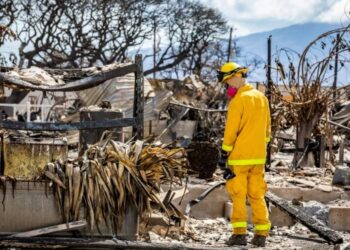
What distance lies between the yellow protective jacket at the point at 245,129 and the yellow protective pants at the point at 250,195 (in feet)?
0.36

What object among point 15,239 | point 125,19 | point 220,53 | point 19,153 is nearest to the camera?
point 15,239

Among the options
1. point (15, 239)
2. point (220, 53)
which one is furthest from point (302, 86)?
point (220, 53)

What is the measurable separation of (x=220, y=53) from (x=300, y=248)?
35.2 metres

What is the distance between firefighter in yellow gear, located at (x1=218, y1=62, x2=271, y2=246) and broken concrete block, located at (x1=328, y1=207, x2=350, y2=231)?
93.0 inches

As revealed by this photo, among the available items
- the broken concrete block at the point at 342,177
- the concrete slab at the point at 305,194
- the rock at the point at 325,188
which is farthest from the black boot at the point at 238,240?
the broken concrete block at the point at 342,177

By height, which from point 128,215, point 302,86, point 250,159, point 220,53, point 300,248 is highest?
point 220,53

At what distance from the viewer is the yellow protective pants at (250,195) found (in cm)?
725

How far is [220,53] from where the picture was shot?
4266cm

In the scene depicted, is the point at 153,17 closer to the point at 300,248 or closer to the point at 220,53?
the point at 220,53

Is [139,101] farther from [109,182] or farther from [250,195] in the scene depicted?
[250,195]

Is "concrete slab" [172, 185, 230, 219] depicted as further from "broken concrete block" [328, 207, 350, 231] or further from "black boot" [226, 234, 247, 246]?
"black boot" [226, 234, 247, 246]

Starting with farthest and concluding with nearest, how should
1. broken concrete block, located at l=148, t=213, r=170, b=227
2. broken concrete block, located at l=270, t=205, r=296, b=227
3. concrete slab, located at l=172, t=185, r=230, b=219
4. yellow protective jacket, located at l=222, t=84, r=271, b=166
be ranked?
concrete slab, located at l=172, t=185, r=230, b=219
broken concrete block, located at l=270, t=205, r=296, b=227
broken concrete block, located at l=148, t=213, r=170, b=227
yellow protective jacket, located at l=222, t=84, r=271, b=166

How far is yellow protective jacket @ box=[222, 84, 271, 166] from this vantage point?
23.5 feet

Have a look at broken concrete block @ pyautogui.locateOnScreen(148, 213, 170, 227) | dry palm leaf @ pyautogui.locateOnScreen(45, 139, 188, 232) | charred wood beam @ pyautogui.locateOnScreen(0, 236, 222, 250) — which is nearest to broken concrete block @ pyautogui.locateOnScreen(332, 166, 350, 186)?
broken concrete block @ pyautogui.locateOnScreen(148, 213, 170, 227)
